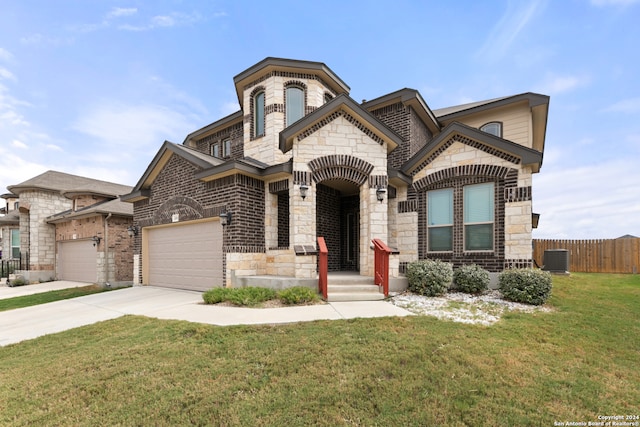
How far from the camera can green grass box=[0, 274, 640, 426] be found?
2.94 meters

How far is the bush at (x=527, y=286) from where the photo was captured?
698 centimetres

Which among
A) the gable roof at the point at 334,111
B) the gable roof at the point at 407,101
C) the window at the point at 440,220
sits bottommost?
the window at the point at 440,220

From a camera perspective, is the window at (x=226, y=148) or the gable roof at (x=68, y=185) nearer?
the window at (x=226, y=148)

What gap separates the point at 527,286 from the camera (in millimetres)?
7055

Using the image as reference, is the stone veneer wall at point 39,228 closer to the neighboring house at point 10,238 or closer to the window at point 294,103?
the neighboring house at point 10,238

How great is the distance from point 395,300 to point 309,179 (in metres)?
3.94

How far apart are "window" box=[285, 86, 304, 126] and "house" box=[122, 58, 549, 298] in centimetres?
4

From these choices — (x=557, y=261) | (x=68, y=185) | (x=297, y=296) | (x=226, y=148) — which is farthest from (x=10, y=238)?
(x=557, y=261)

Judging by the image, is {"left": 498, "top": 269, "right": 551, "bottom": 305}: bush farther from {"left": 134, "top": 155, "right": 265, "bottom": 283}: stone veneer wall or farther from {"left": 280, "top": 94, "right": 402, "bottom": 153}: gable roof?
{"left": 134, "top": 155, "right": 265, "bottom": 283}: stone veneer wall

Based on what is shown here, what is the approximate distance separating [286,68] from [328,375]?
1110cm

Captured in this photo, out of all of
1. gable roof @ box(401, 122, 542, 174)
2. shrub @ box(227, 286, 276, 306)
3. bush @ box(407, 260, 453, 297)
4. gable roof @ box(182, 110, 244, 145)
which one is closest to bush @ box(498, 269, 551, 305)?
bush @ box(407, 260, 453, 297)

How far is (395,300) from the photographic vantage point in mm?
7223

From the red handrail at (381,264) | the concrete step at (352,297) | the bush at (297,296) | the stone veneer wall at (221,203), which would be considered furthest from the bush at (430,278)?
the stone veneer wall at (221,203)

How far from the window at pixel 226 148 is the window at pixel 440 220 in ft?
32.1
